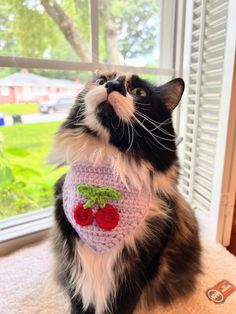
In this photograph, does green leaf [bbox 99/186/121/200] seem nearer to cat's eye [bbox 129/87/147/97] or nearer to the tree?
cat's eye [bbox 129/87/147/97]

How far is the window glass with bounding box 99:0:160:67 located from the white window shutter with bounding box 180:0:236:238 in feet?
0.71

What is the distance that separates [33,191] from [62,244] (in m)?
0.75

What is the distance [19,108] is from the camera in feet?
4.03

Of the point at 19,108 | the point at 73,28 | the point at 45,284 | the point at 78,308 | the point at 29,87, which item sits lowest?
the point at 45,284

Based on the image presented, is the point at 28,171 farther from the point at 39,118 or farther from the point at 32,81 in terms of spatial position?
the point at 32,81

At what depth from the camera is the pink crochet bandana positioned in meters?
0.63

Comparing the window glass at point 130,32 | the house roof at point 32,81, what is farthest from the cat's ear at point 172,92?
the window glass at point 130,32

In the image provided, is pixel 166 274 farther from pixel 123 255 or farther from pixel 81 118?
pixel 81 118

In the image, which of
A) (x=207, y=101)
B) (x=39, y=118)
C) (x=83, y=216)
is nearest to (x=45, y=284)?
(x=83, y=216)

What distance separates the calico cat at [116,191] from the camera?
0.63m

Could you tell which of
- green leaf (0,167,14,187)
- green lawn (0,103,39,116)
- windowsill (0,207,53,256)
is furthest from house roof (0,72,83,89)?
windowsill (0,207,53,256)

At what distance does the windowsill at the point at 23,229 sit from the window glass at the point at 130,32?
893 mm

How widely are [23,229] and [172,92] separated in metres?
1.01

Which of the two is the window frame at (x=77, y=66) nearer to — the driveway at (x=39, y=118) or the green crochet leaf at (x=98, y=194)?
the driveway at (x=39, y=118)
